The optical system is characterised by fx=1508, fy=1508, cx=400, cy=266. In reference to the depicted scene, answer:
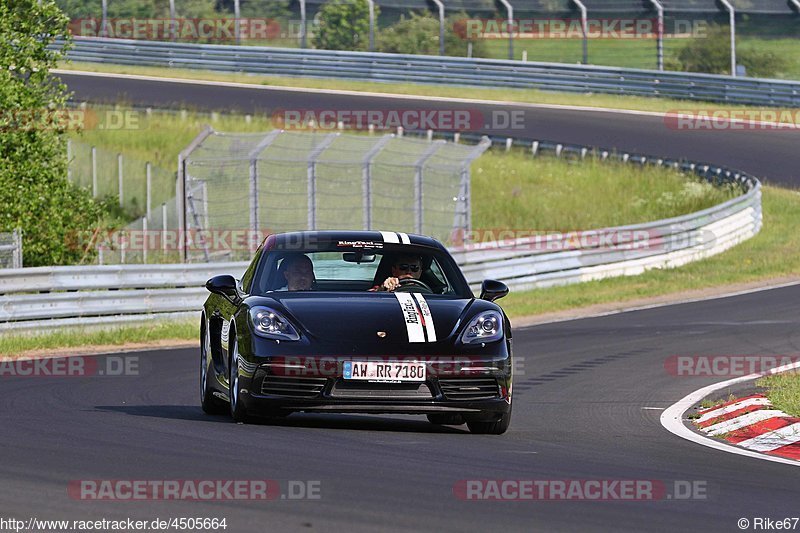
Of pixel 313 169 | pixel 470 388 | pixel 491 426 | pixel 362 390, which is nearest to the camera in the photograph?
pixel 362 390

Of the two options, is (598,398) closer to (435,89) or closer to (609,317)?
(609,317)

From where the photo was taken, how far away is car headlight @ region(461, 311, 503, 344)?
9219 millimetres

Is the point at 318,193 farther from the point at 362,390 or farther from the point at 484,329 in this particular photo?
the point at 362,390

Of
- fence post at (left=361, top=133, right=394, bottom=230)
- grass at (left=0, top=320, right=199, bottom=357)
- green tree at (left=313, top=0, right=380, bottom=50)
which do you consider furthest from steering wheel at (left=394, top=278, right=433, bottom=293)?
green tree at (left=313, top=0, right=380, bottom=50)

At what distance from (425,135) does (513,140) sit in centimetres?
234

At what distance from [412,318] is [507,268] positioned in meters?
14.3

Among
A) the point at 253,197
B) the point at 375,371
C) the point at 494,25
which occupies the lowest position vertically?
the point at 253,197

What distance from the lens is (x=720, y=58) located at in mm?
49375

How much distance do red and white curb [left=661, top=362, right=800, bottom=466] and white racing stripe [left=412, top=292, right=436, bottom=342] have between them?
1858mm

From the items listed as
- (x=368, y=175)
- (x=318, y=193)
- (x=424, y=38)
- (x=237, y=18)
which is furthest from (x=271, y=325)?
(x=424, y=38)

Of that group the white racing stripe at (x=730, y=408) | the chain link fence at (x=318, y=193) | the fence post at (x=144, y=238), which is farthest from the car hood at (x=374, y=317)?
the fence post at (x=144, y=238)

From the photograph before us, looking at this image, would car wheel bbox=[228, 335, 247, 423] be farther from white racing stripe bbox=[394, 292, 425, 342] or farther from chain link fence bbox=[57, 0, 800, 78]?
chain link fence bbox=[57, 0, 800, 78]

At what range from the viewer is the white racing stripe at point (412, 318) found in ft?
29.6

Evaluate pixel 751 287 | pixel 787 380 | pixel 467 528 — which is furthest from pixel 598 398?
pixel 751 287
